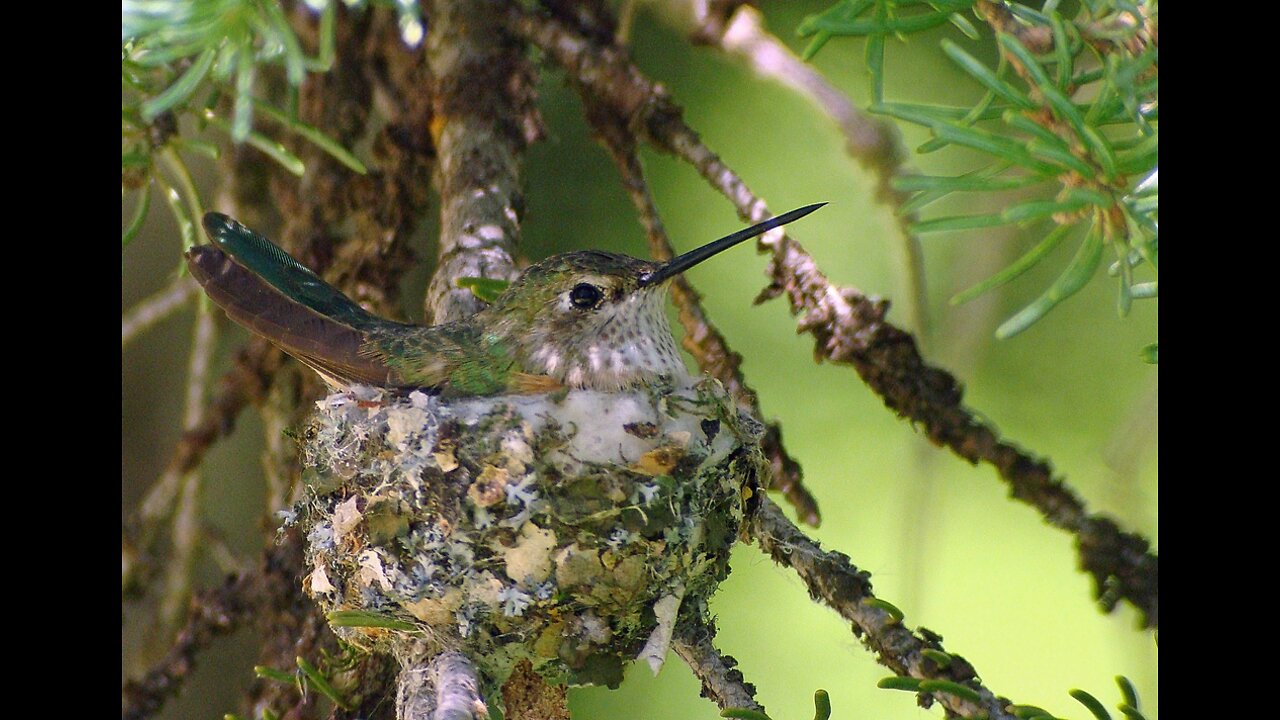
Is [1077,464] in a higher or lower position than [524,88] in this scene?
higher

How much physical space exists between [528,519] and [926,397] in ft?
2.21

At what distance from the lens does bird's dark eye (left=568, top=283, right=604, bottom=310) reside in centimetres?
191

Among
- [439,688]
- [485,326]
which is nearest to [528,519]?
[439,688]

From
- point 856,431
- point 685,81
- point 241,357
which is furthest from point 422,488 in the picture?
point 685,81

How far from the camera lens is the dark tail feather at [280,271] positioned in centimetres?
181

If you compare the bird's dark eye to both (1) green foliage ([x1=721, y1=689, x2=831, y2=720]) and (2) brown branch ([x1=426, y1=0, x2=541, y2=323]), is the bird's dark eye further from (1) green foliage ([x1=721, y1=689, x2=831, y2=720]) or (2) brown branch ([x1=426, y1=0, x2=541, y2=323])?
(1) green foliage ([x1=721, y1=689, x2=831, y2=720])

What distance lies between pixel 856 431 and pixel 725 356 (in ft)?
4.50

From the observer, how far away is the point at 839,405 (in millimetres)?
3170

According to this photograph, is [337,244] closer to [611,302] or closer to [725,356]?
[611,302]

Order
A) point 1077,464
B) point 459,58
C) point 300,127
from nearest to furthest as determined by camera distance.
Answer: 1. point 300,127
2. point 459,58
3. point 1077,464

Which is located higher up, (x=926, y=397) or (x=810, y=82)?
(x=810, y=82)

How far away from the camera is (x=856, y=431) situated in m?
3.15

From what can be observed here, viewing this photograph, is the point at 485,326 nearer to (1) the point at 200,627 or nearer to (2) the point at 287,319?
(2) the point at 287,319
